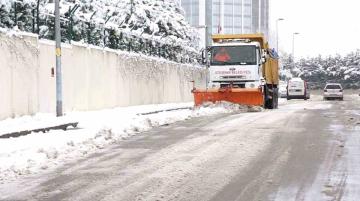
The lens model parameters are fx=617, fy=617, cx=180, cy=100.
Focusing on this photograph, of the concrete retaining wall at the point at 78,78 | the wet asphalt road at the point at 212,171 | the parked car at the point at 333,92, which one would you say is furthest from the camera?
the parked car at the point at 333,92

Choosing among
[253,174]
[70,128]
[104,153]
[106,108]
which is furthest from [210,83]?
[253,174]

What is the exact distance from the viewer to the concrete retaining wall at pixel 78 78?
18.6 m

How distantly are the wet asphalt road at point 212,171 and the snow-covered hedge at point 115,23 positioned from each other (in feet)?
27.5

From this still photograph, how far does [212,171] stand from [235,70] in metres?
17.3

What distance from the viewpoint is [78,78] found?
2372 cm

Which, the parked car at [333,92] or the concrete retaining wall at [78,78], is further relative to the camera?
the parked car at [333,92]

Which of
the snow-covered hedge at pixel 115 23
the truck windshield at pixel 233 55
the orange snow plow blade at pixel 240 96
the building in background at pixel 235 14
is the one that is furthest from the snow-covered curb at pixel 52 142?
the building in background at pixel 235 14

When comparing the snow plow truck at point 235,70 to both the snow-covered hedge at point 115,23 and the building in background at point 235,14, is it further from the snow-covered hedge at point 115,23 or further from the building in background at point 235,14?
the building in background at point 235,14

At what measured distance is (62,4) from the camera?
26875mm

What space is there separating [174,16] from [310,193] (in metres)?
35.8

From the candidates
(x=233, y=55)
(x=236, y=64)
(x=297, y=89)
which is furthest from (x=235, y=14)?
(x=236, y=64)

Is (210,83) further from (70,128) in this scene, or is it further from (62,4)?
(70,128)

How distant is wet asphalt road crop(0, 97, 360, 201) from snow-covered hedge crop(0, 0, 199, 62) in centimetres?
837

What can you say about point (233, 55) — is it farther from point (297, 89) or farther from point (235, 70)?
point (297, 89)
